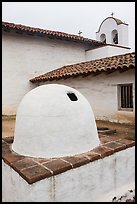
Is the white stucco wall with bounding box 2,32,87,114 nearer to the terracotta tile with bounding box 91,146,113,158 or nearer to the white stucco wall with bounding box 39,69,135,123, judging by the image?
the white stucco wall with bounding box 39,69,135,123

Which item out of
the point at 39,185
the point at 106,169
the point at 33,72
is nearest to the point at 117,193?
the point at 106,169

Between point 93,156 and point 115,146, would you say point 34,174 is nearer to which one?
point 93,156

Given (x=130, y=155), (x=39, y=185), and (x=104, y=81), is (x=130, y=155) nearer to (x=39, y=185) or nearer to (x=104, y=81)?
(x=39, y=185)

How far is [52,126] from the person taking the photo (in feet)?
13.2

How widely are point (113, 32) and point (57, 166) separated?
1412cm

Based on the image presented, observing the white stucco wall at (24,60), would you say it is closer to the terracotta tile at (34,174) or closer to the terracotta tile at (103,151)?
the terracotta tile at (103,151)

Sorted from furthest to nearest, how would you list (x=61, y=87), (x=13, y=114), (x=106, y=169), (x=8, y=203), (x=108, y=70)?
1. (x=13, y=114)
2. (x=108, y=70)
3. (x=61, y=87)
4. (x=106, y=169)
5. (x=8, y=203)

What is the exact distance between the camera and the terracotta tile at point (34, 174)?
3.09 metres

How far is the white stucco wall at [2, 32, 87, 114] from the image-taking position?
35.6 ft

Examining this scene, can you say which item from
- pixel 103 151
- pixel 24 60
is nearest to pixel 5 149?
pixel 103 151

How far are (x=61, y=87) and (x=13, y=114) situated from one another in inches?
291

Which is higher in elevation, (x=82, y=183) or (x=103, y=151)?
(x=103, y=151)

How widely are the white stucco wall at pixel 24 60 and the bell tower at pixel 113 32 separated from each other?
3.92 metres

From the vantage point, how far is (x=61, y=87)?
4.70 meters
